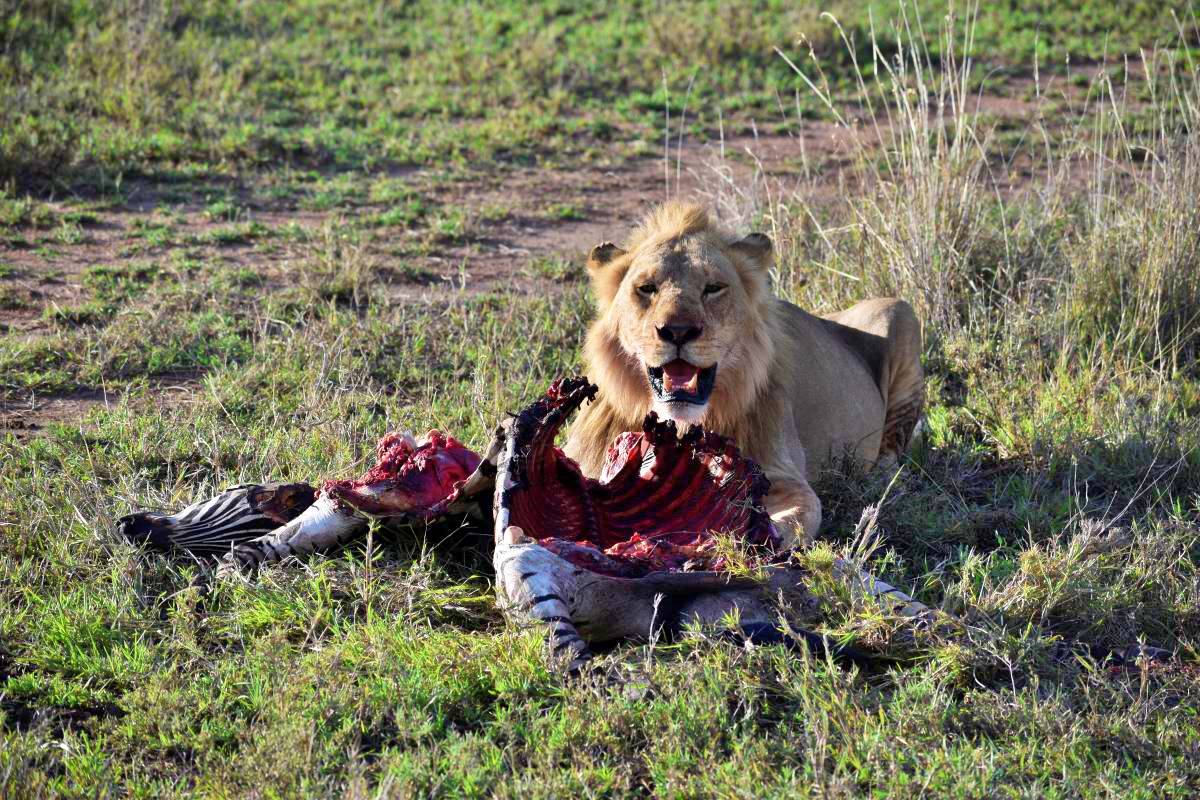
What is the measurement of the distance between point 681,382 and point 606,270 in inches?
21.5

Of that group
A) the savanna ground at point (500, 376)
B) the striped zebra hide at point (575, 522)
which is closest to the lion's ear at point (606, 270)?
the striped zebra hide at point (575, 522)

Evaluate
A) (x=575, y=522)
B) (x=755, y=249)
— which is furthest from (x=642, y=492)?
(x=755, y=249)

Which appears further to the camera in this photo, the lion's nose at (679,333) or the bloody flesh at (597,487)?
the lion's nose at (679,333)

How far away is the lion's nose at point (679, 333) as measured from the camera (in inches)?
157

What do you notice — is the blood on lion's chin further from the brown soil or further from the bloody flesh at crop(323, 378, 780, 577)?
the brown soil

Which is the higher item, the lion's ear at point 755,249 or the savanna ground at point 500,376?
the lion's ear at point 755,249

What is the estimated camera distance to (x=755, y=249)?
443 centimetres

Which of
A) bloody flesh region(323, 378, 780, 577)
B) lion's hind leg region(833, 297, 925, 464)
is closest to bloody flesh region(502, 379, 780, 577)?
bloody flesh region(323, 378, 780, 577)

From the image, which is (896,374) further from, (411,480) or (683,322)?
(411,480)

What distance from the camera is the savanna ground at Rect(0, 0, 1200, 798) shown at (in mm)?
3107

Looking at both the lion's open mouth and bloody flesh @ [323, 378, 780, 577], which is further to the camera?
the lion's open mouth

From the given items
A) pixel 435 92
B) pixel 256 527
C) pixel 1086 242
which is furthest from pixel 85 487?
pixel 435 92

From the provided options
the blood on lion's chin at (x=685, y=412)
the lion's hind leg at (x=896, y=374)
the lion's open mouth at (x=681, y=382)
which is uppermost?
the lion's open mouth at (x=681, y=382)

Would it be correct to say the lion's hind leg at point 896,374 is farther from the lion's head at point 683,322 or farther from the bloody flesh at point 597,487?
the bloody flesh at point 597,487
